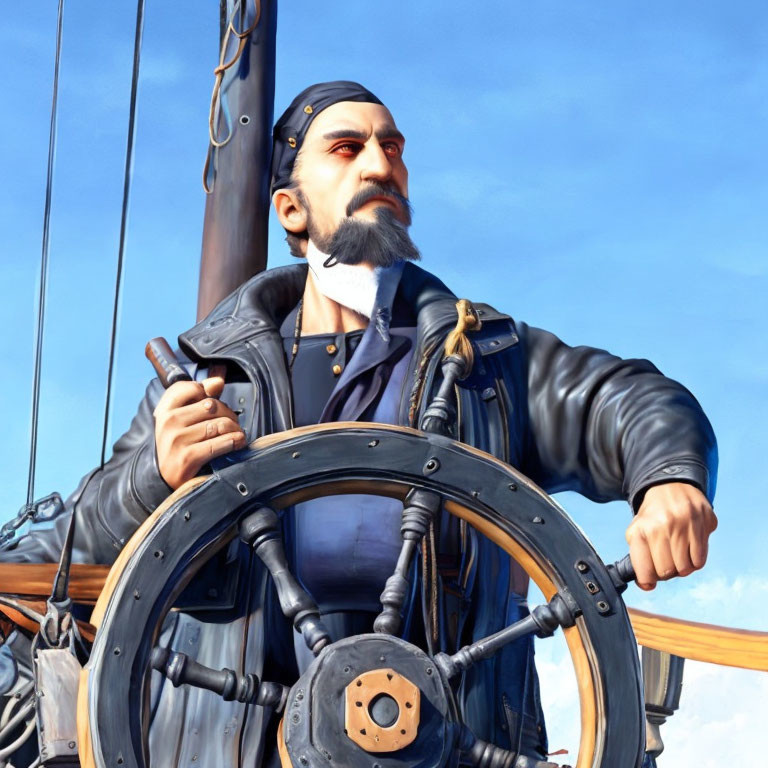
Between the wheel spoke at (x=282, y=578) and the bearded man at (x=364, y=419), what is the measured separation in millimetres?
142

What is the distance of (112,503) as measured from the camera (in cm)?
303

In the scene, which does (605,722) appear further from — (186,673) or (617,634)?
(186,673)

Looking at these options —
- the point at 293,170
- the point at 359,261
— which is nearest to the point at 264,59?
the point at 293,170

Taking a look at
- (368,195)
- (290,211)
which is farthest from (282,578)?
(290,211)

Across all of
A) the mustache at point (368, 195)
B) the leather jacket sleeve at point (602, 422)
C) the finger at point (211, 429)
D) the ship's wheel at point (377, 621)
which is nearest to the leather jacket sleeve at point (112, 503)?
the finger at point (211, 429)

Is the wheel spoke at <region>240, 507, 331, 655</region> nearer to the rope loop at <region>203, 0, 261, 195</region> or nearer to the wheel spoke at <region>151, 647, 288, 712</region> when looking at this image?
the wheel spoke at <region>151, 647, 288, 712</region>

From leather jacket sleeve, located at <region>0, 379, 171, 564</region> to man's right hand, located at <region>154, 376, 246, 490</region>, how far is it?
71mm

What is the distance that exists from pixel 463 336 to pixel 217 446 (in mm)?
537

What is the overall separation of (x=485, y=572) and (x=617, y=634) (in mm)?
378

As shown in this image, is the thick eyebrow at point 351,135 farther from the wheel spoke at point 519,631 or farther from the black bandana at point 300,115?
the wheel spoke at point 519,631

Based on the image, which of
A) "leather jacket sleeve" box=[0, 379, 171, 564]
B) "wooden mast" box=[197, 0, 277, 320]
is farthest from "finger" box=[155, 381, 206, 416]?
"wooden mast" box=[197, 0, 277, 320]

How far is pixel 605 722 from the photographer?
2553mm

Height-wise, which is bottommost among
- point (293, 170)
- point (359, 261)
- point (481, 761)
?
point (481, 761)

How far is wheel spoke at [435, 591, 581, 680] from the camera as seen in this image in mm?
2574
